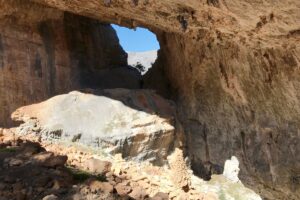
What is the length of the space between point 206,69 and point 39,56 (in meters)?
3.07

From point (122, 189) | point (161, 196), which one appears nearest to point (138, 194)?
point (122, 189)

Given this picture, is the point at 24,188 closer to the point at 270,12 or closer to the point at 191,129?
the point at 270,12

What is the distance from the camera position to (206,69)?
8.93 meters

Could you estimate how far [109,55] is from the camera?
10734 mm

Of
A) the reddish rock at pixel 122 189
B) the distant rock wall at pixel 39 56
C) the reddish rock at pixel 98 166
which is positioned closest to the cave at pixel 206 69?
the distant rock wall at pixel 39 56

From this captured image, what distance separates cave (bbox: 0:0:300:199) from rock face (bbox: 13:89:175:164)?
504 mm

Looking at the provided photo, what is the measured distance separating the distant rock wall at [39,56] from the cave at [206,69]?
0.02m

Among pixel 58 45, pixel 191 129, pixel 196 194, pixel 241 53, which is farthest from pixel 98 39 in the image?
pixel 196 194

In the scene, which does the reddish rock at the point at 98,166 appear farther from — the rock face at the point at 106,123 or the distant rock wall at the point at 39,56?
the distant rock wall at the point at 39,56

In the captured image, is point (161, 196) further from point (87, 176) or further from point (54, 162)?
point (54, 162)

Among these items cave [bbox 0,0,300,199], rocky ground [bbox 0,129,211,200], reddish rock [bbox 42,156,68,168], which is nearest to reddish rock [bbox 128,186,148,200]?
rocky ground [bbox 0,129,211,200]

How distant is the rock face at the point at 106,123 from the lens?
A: 25.5 ft

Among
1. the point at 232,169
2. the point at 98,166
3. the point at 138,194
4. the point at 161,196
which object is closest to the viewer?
the point at 138,194

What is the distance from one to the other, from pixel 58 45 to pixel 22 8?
980mm
